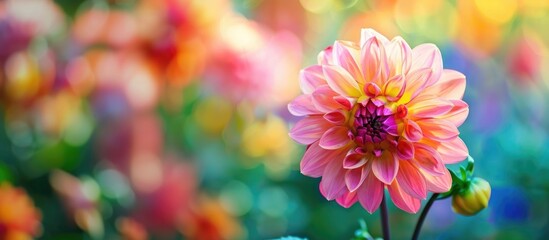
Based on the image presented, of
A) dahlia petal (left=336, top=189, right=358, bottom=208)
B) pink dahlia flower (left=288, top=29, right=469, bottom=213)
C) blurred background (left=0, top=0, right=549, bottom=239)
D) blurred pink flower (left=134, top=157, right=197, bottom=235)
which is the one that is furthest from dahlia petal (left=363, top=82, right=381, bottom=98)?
blurred pink flower (left=134, top=157, right=197, bottom=235)

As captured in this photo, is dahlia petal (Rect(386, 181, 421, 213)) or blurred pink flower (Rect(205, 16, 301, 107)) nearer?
dahlia petal (Rect(386, 181, 421, 213))

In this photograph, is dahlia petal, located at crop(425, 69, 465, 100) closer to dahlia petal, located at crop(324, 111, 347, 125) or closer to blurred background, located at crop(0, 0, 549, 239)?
dahlia petal, located at crop(324, 111, 347, 125)

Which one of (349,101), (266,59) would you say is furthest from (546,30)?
(349,101)

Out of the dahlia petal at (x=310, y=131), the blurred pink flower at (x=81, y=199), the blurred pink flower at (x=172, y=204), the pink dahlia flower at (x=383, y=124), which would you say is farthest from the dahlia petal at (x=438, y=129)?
the blurred pink flower at (x=81, y=199)

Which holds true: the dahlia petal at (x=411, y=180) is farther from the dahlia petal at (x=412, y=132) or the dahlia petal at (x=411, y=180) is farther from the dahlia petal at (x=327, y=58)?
the dahlia petal at (x=327, y=58)

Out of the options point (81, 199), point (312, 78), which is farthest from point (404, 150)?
point (81, 199)

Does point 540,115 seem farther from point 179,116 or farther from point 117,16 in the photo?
point 117,16

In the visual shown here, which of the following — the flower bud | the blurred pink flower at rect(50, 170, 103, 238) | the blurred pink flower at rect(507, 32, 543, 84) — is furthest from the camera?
the blurred pink flower at rect(50, 170, 103, 238)
